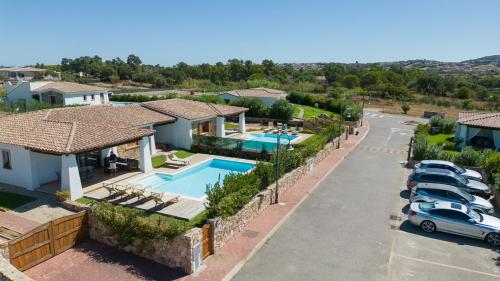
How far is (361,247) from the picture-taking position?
52.8 feet

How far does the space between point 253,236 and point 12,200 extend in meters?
12.7

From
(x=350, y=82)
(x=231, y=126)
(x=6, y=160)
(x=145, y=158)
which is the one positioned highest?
(x=350, y=82)

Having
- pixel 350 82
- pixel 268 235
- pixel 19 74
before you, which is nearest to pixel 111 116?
pixel 268 235

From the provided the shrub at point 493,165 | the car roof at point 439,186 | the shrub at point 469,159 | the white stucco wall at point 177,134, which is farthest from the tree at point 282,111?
the car roof at point 439,186

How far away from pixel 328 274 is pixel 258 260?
275 cm

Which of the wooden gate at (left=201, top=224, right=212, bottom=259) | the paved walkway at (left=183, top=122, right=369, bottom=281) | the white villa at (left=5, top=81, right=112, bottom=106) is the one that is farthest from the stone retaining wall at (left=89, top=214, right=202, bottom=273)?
the white villa at (left=5, top=81, right=112, bottom=106)

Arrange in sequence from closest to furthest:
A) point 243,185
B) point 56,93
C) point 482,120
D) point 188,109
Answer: point 243,185
point 188,109
point 482,120
point 56,93

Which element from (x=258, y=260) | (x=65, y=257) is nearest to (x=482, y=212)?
(x=258, y=260)

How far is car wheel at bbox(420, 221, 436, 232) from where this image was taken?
17.6 metres

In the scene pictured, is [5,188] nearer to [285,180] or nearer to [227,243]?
[227,243]

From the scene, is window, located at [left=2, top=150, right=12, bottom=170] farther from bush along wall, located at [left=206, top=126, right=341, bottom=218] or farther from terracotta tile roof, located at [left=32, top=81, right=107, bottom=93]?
terracotta tile roof, located at [left=32, top=81, right=107, bottom=93]

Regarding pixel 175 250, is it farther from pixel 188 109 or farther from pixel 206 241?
pixel 188 109

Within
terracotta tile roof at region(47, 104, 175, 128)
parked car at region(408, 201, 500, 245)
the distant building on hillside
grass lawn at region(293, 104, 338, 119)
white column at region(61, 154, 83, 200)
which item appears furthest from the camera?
the distant building on hillside

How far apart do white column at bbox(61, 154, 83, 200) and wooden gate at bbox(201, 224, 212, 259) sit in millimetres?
8943
